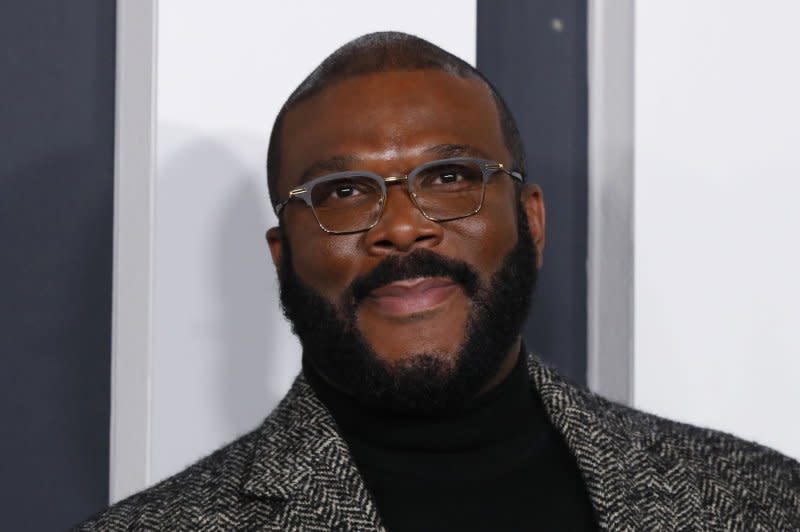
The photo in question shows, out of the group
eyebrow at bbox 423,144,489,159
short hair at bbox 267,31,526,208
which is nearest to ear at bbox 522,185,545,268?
short hair at bbox 267,31,526,208

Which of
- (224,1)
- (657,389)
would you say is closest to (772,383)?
(657,389)

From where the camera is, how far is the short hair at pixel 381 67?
1.80m

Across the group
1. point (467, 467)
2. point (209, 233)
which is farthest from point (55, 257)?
point (467, 467)

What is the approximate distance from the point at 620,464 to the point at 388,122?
1.81 ft

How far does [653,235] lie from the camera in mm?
2391

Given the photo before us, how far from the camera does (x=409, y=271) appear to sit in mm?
1643

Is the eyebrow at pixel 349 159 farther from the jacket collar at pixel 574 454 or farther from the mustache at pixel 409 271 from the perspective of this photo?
the jacket collar at pixel 574 454

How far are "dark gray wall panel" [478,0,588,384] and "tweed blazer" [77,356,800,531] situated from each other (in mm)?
700

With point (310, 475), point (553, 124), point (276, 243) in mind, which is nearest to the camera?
point (310, 475)

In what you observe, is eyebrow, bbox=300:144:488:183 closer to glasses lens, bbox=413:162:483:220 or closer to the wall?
glasses lens, bbox=413:162:483:220

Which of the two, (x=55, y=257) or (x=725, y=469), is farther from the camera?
(x=55, y=257)

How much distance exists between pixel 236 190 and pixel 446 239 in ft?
1.76

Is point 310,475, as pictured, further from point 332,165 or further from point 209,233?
point 209,233

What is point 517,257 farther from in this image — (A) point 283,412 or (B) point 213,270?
(B) point 213,270
